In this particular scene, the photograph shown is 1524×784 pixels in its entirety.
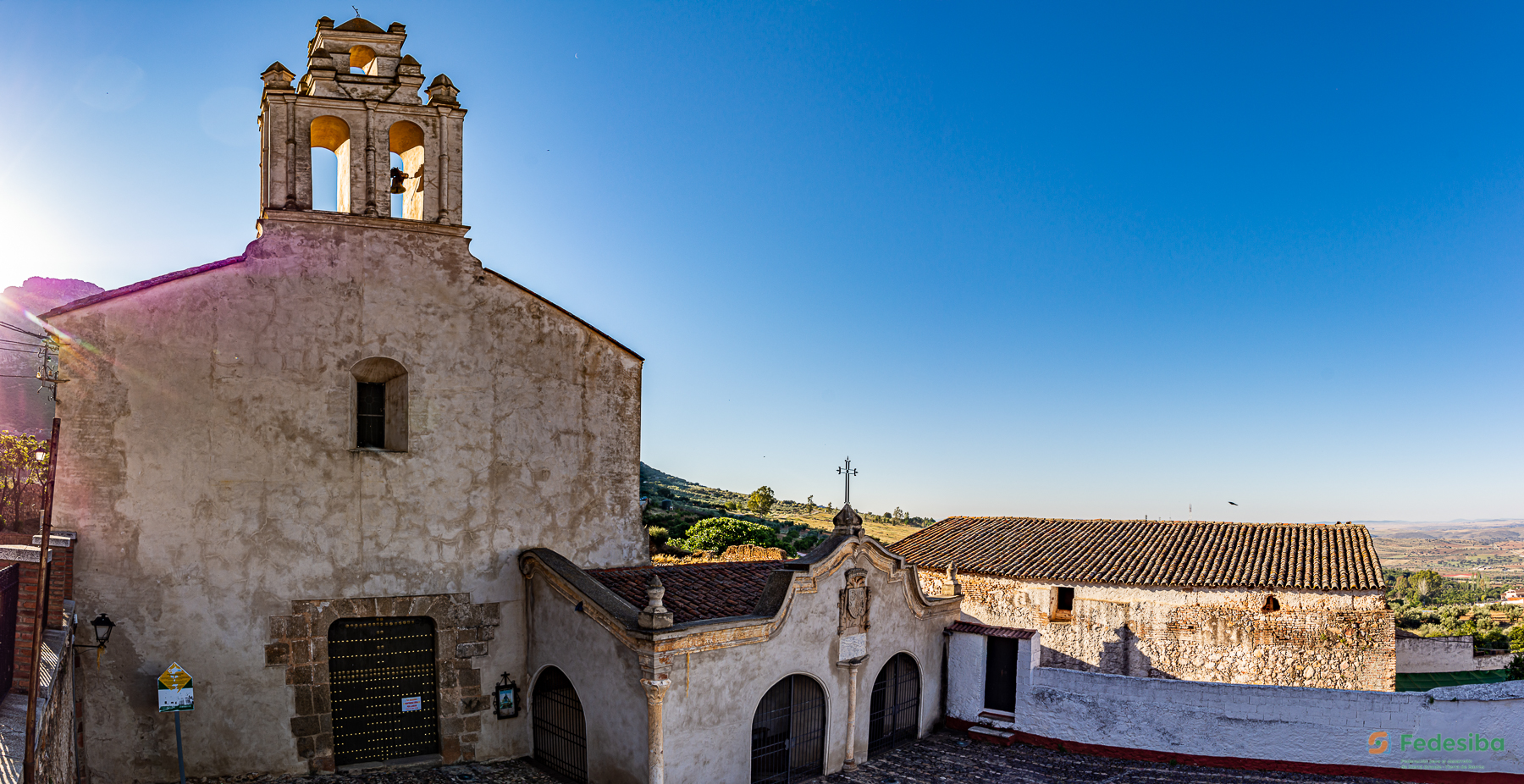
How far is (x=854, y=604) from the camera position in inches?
587

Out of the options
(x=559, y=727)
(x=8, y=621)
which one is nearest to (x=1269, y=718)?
Result: (x=559, y=727)

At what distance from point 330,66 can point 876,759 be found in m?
16.0

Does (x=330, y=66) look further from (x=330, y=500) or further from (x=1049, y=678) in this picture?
(x=1049, y=678)

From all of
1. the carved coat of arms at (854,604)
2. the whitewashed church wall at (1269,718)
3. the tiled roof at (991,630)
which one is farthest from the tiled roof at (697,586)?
the whitewashed church wall at (1269,718)

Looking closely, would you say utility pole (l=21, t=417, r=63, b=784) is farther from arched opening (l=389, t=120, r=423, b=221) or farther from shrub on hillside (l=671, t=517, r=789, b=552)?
shrub on hillside (l=671, t=517, r=789, b=552)

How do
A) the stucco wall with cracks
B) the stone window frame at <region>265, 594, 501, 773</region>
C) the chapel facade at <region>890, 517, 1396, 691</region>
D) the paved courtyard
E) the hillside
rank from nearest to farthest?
the stucco wall with cracks
the stone window frame at <region>265, 594, 501, 773</region>
the paved courtyard
the chapel facade at <region>890, 517, 1396, 691</region>
the hillside

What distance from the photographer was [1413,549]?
136625 millimetres

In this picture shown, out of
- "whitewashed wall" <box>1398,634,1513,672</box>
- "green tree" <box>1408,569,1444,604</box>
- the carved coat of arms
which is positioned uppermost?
the carved coat of arms

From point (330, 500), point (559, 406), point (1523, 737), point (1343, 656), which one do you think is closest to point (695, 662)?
point (559, 406)

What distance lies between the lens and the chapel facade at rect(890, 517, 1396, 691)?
2402 cm

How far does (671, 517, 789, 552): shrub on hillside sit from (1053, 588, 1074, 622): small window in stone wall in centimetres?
1328

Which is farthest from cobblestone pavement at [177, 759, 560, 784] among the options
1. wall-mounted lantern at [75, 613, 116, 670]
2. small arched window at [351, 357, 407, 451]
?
small arched window at [351, 357, 407, 451]

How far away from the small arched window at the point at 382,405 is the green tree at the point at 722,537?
22897mm

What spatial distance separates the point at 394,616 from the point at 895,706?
959 cm
